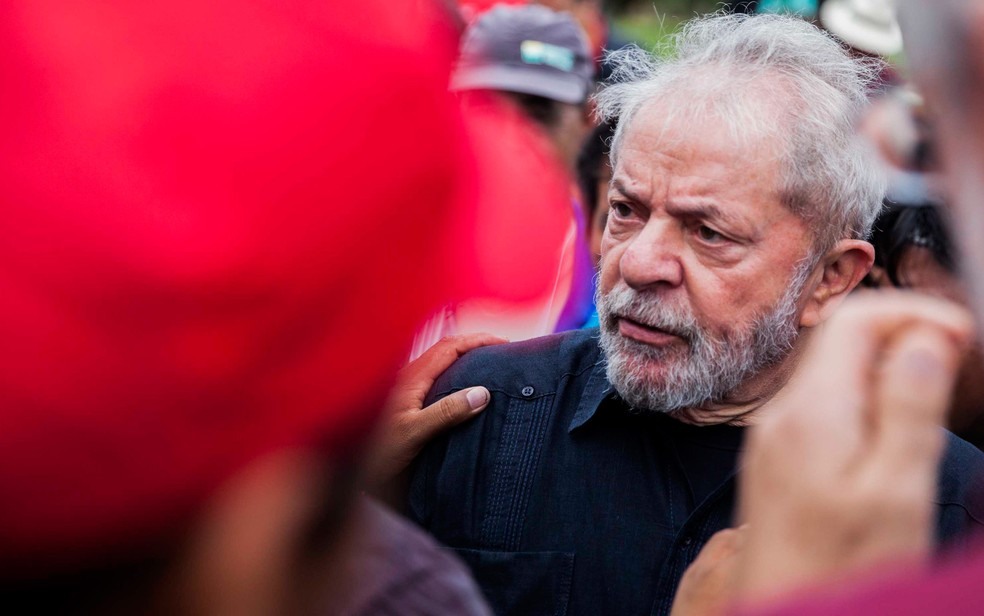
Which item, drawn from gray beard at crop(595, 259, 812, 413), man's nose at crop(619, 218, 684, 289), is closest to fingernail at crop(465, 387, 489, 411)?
gray beard at crop(595, 259, 812, 413)

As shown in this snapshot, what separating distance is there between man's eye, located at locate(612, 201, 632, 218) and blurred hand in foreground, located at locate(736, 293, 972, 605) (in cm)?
179

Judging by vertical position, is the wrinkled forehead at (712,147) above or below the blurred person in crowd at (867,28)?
below

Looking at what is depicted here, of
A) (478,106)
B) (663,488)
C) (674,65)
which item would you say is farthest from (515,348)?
(478,106)

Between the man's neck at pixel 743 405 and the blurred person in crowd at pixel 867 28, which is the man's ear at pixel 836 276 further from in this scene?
the blurred person in crowd at pixel 867 28

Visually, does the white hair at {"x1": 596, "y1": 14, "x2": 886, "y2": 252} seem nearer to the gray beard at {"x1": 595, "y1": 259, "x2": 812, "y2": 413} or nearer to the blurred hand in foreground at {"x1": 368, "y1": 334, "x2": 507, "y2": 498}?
the gray beard at {"x1": 595, "y1": 259, "x2": 812, "y2": 413}

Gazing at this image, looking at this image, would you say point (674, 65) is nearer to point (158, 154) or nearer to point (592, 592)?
point (592, 592)

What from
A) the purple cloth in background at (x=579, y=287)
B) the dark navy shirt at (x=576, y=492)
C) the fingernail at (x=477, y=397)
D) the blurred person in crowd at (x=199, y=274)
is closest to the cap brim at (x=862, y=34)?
the purple cloth in background at (x=579, y=287)

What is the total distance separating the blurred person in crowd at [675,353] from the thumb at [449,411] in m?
0.03

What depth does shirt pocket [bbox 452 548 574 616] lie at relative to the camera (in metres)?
2.28

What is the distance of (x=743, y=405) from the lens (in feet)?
8.33

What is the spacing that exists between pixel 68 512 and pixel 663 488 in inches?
70.0

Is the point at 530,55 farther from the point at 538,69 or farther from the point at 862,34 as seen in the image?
the point at 862,34

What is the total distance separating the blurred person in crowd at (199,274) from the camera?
69 cm

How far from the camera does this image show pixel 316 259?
736 millimetres
